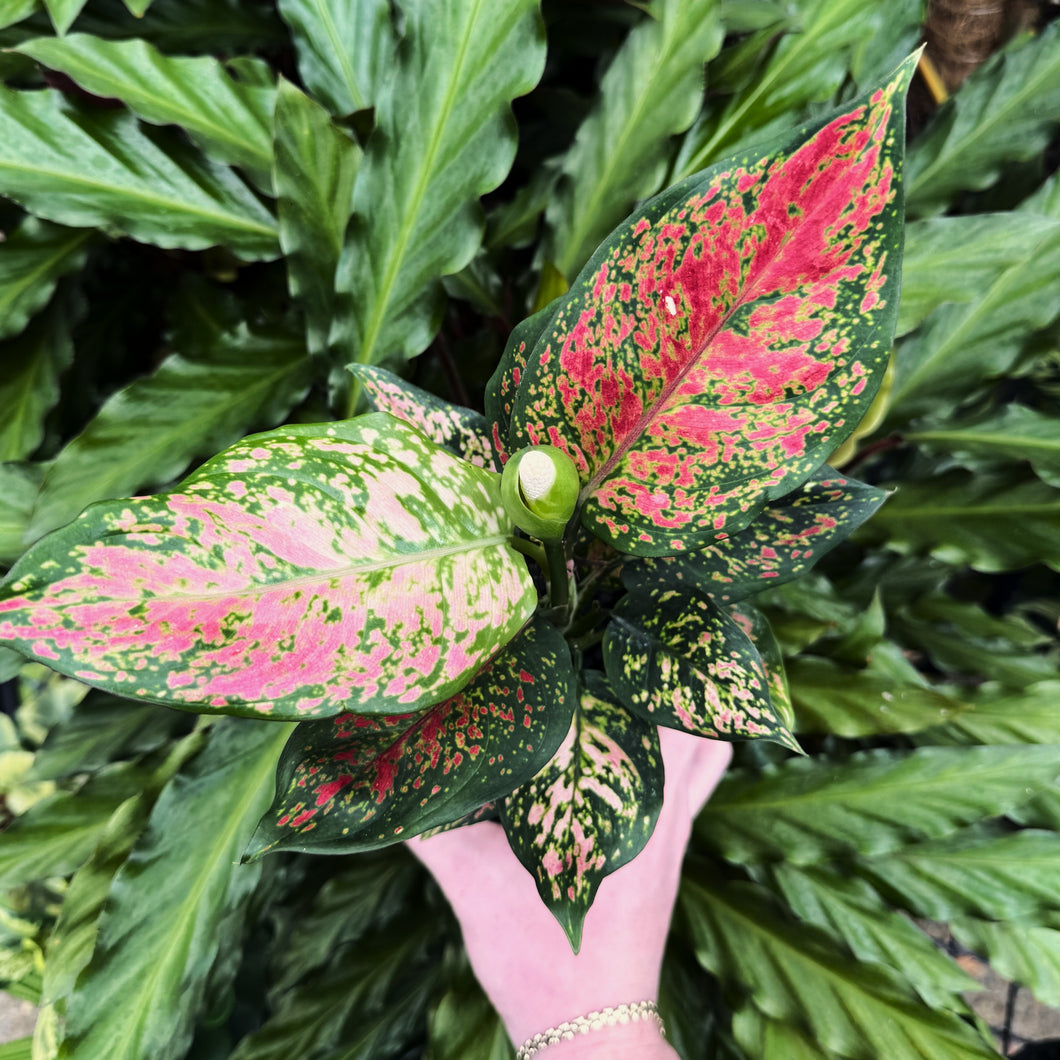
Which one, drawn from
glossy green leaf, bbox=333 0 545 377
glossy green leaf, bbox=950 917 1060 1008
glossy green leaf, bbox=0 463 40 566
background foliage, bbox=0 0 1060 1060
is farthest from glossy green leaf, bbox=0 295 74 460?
glossy green leaf, bbox=950 917 1060 1008

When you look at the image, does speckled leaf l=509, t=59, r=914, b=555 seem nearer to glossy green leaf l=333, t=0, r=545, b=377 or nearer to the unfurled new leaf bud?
the unfurled new leaf bud

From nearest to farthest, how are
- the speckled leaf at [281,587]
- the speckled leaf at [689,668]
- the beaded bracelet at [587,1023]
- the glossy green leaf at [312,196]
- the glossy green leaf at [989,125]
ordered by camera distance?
the speckled leaf at [281,587] → the speckled leaf at [689,668] → the beaded bracelet at [587,1023] → the glossy green leaf at [312,196] → the glossy green leaf at [989,125]

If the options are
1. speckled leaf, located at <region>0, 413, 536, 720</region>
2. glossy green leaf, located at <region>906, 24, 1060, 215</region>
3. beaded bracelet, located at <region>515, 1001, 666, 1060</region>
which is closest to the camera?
speckled leaf, located at <region>0, 413, 536, 720</region>

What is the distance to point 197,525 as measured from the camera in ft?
0.85

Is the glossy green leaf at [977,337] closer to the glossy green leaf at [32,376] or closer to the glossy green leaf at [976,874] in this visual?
the glossy green leaf at [976,874]

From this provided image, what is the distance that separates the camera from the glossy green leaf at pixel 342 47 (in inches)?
26.8

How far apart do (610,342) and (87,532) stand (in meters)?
0.20

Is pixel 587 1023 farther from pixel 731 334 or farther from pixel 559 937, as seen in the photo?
pixel 731 334

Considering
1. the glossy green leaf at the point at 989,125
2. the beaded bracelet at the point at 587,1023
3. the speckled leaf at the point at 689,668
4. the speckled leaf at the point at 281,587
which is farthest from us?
the glossy green leaf at the point at 989,125

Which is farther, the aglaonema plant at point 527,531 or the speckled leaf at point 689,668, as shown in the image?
the speckled leaf at point 689,668

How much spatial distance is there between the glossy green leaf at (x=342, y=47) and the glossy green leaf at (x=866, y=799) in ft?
2.28

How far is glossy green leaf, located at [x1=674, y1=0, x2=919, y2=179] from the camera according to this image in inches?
24.9

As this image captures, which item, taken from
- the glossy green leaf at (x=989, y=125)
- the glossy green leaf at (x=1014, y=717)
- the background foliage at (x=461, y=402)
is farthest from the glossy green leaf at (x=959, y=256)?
the glossy green leaf at (x=1014, y=717)

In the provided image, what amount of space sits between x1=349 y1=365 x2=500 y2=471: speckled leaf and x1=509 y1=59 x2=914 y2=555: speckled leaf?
0.08 m
